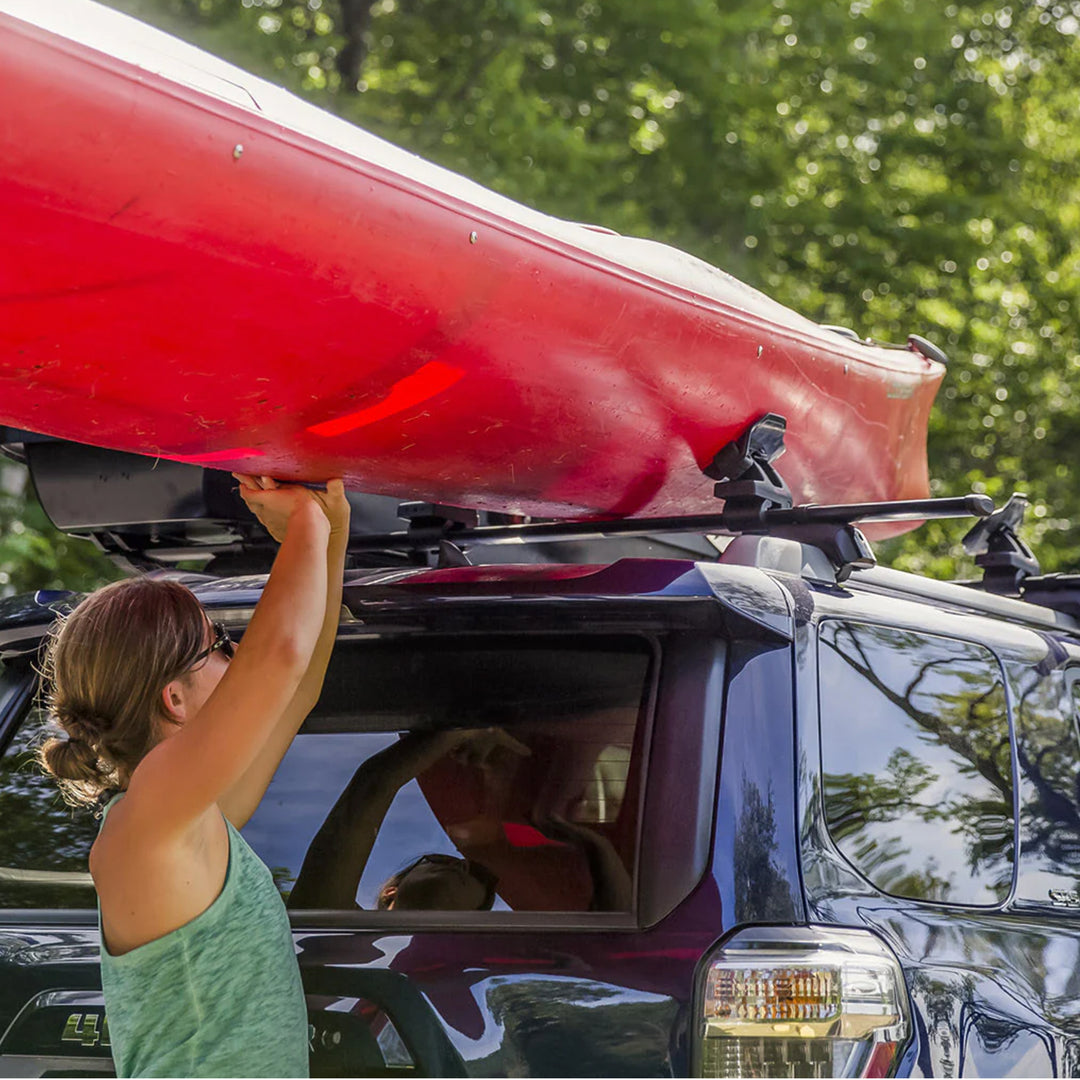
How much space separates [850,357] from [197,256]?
74.3 inches

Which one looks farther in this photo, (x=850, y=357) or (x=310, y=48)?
(x=310, y=48)

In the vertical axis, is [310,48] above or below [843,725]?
above

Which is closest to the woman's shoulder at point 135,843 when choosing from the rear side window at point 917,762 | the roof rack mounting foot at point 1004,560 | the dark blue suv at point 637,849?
the dark blue suv at point 637,849

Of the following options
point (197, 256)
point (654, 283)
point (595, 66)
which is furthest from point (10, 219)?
point (595, 66)

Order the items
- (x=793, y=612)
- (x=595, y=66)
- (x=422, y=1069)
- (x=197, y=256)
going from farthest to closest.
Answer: (x=595, y=66), (x=793, y=612), (x=422, y=1069), (x=197, y=256)

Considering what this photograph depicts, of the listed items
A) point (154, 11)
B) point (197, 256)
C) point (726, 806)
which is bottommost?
point (726, 806)

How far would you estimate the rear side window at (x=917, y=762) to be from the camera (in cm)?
257

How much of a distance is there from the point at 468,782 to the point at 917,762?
0.86 m

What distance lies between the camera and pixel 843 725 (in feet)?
8.58

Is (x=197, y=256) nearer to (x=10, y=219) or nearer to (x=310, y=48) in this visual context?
(x=10, y=219)

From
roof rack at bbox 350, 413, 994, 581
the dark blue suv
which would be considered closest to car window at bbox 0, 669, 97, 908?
the dark blue suv

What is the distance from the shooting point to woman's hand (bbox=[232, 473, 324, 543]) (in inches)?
105

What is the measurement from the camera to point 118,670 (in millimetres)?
2297

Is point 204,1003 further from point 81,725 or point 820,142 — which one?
point 820,142
